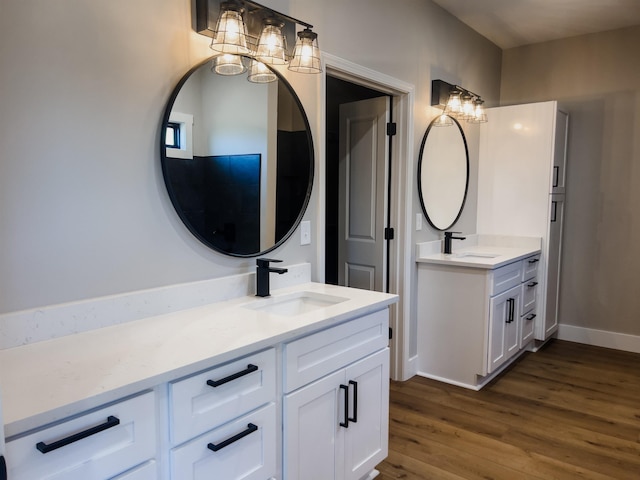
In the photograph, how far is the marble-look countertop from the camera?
3121 millimetres

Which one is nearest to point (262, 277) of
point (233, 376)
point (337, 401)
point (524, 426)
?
point (337, 401)

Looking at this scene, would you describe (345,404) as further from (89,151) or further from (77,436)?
(89,151)

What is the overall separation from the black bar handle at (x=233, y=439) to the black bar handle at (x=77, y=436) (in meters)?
0.31

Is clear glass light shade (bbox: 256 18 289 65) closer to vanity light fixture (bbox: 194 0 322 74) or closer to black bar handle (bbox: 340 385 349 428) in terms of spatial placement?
vanity light fixture (bbox: 194 0 322 74)

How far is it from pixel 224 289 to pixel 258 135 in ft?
2.29

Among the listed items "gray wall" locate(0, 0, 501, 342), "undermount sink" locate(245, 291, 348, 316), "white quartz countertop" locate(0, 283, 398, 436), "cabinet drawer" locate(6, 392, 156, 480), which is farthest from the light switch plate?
"cabinet drawer" locate(6, 392, 156, 480)

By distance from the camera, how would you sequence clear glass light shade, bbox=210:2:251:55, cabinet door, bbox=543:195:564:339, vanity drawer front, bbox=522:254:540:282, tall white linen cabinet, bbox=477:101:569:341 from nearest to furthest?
clear glass light shade, bbox=210:2:251:55, vanity drawer front, bbox=522:254:540:282, tall white linen cabinet, bbox=477:101:569:341, cabinet door, bbox=543:195:564:339

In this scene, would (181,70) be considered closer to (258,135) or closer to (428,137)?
(258,135)

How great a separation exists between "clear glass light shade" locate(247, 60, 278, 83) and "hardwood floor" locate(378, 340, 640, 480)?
6.12 ft

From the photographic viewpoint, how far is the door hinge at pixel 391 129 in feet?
10.2

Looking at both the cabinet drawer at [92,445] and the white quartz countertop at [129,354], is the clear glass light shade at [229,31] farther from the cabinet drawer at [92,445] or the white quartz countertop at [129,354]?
the cabinet drawer at [92,445]

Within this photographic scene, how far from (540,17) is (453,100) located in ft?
3.31

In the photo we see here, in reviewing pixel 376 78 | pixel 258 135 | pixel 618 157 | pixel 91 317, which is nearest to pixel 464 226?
pixel 618 157

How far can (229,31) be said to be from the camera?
5.70 feet
